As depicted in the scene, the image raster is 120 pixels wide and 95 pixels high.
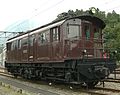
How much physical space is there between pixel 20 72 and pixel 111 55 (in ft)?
32.7

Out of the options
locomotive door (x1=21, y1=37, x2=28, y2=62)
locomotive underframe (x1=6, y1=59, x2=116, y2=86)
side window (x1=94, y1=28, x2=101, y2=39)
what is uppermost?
side window (x1=94, y1=28, x2=101, y2=39)

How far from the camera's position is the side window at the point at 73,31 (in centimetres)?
1650

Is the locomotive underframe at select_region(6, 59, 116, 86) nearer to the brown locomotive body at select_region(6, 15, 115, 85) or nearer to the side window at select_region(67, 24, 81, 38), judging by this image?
A: the brown locomotive body at select_region(6, 15, 115, 85)

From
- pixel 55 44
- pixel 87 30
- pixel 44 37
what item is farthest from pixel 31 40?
pixel 87 30

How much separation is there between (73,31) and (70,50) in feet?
4.40

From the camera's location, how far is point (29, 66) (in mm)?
22078

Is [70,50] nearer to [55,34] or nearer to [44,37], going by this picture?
[55,34]

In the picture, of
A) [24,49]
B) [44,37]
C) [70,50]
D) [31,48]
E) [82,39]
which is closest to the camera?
[70,50]

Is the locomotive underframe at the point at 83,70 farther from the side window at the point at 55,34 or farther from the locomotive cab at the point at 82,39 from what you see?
the side window at the point at 55,34

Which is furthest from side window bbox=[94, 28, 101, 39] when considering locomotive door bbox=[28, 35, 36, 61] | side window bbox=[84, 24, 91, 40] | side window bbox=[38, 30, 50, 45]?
locomotive door bbox=[28, 35, 36, 61]

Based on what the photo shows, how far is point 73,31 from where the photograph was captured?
16.7 m

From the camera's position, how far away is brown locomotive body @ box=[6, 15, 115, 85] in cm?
1562

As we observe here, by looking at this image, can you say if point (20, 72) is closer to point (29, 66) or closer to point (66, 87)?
point (29, 66)

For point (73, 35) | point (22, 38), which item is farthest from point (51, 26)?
point (22, 38)
